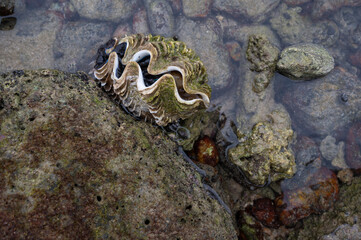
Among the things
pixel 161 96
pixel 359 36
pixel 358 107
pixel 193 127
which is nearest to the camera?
pixel 161 96

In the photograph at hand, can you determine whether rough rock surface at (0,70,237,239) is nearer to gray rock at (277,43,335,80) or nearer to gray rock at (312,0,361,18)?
gray rock at (277,43,335,80)

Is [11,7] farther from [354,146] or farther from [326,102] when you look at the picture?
[354,146]

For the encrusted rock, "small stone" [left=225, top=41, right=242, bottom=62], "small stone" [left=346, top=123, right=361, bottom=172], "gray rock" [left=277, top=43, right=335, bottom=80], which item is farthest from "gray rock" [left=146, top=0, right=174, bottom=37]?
"small stone" [left=346, top=123, right=361, bottom=172]

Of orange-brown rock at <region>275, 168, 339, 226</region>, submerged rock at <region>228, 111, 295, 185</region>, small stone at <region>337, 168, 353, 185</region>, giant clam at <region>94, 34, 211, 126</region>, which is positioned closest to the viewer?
giant clam at <region>94, 34, 211, 126</region>

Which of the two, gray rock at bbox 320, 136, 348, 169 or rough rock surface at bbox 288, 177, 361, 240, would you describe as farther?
gray rock at bbox 320, 136, 348, 169

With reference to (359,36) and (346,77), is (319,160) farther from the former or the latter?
(359,36)

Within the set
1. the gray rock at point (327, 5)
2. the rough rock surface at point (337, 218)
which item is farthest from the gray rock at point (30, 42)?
the gray rock at point (327, 5)

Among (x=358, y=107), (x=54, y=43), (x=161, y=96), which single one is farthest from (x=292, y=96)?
(x=54, y=43)
